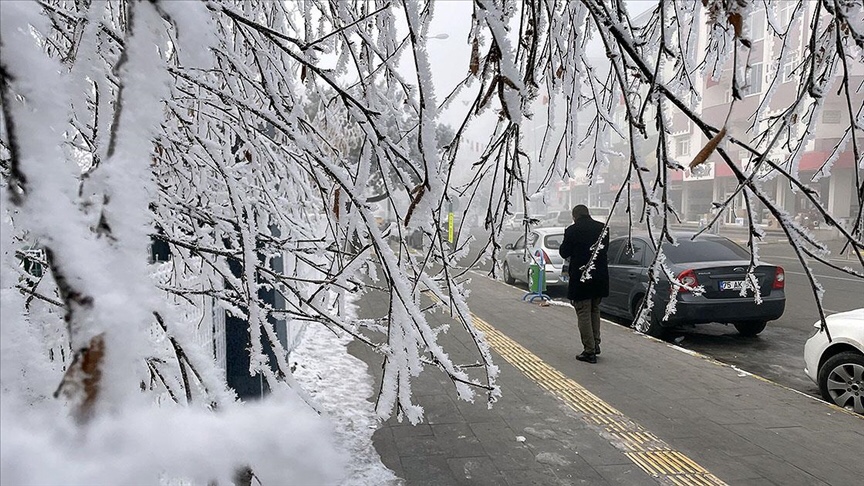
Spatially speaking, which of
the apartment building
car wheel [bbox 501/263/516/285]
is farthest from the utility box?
car wheel [bbox 501/263/516/285]

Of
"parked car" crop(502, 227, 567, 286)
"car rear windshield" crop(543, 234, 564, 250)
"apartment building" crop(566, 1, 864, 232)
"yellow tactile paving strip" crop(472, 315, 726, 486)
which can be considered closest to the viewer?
"apartment building" crop(566, 1, 864, 232)

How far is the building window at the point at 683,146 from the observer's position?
28.3 metres

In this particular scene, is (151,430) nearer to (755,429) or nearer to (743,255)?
(755,429)

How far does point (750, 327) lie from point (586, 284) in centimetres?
334

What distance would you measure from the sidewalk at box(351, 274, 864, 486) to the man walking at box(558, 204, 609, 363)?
27 centimetres

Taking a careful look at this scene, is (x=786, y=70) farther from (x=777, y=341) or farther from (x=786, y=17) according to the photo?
(x=786, y=17)

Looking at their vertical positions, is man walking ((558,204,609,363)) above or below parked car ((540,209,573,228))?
below

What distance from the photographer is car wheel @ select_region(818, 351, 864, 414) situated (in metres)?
4.89

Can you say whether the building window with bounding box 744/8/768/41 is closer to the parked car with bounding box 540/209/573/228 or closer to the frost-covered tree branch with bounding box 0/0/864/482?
the frost-covered tree branch with bounding box 0/0/864/482

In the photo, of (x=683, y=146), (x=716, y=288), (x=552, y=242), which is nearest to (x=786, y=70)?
(x=716, y=288)

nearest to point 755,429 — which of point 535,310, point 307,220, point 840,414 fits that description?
point 840,414

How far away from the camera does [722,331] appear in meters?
8.41

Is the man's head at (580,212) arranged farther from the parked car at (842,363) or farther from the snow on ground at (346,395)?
the snow on ground at (346,395)

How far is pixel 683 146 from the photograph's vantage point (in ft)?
99.1
